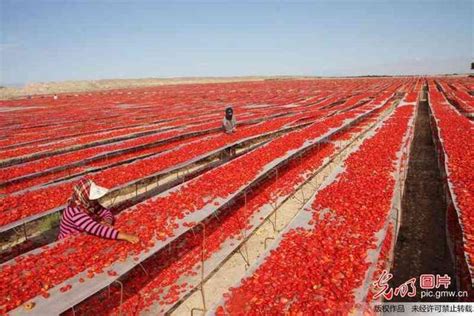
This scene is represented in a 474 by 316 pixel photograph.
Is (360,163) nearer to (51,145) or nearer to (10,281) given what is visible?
(10,281)

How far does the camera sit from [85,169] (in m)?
14.0

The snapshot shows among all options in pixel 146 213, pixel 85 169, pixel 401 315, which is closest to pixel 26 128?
pixel 85 169

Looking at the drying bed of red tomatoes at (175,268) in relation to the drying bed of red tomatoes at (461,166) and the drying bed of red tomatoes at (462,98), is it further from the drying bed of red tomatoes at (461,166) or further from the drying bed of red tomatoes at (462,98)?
the drying bed of red tomatoes at (462,98)

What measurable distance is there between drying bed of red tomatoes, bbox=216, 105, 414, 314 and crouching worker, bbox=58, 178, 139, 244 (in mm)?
2932

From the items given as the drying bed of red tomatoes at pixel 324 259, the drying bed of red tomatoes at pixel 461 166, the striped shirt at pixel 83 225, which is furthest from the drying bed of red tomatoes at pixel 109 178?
the drying bed of red tomatoes at pixel 461 166

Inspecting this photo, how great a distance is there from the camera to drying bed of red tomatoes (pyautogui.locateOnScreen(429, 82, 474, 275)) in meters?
7.26

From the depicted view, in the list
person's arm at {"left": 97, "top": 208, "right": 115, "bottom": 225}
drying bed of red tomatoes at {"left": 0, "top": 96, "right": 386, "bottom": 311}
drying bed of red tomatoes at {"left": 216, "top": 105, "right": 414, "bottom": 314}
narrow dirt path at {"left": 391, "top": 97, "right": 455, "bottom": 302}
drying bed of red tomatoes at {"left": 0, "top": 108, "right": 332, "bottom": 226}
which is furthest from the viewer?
drying bed of red tomatoes at {"left": 0, "top": 108, "right": 332, "bottom": 226}

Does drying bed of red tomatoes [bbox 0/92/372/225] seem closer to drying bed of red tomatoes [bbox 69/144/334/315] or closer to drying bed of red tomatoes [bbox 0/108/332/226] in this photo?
drying bed of red tomatoes [bbox 0/108/332/226]

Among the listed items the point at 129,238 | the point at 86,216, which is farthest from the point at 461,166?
the point at 86,216

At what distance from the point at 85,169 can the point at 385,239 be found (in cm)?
1211

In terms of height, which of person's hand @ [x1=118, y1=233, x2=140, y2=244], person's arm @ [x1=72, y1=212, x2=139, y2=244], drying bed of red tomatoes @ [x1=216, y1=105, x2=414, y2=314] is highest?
person's arm @ [x1=72, y1=212, x2=139, y2=244]

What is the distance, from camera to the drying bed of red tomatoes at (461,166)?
7259 mm

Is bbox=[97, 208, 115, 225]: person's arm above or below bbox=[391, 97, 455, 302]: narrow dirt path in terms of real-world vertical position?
above

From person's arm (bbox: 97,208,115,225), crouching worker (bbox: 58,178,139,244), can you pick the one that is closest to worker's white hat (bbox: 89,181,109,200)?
crouching worker (bbox: 58,178,139,244)
